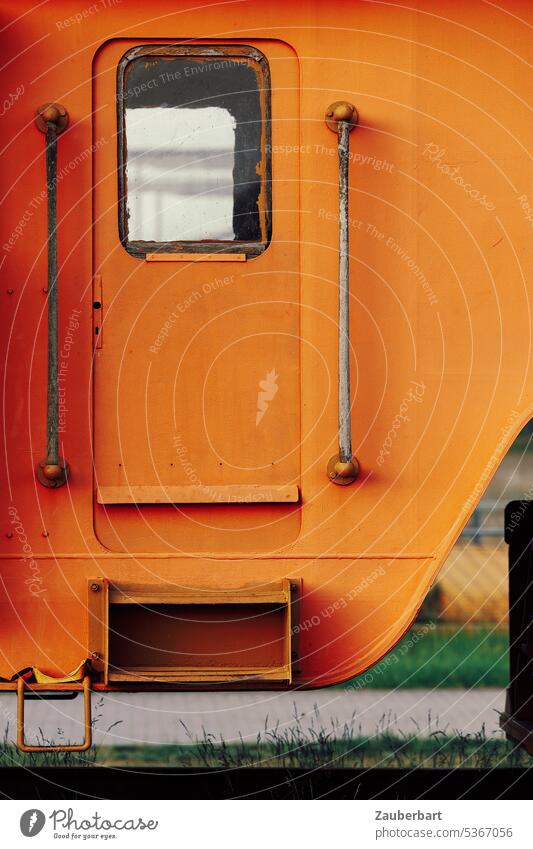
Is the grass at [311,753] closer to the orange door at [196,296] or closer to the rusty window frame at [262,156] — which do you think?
the orange door at [196,296]

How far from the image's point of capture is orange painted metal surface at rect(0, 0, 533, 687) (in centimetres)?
377

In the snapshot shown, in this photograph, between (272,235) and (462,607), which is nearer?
(272,235)

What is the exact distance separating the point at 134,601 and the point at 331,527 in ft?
2.08

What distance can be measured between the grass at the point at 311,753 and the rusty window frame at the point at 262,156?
2500 mm

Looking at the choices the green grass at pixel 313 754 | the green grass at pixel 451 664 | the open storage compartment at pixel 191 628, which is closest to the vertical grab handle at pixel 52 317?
the open storage compartment at pixel 191 628

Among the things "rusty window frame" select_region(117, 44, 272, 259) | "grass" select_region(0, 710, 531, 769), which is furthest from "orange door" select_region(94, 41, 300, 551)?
"grass" select_region(0, 710, 531, 769)

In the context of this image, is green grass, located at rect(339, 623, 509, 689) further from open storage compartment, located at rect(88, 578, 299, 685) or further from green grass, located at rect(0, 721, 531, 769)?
open storage compartment, located at rect(88, 578, 299, 685)

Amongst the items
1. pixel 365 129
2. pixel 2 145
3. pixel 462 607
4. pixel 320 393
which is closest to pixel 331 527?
pixel 320 393

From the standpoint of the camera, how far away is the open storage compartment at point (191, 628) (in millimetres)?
3678

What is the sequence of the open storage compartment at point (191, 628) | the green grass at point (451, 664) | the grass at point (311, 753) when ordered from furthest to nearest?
the green grass at point (451, 664)
the grass at point (311, 753)
the open storage compartment at point (191, 628)

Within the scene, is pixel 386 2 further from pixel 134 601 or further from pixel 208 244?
pixel 134 601

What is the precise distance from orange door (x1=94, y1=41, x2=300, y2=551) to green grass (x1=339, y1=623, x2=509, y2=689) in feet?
16.5

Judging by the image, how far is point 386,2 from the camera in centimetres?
386

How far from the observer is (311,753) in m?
5.92
